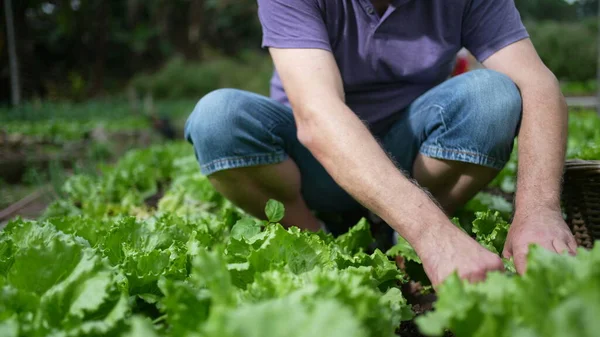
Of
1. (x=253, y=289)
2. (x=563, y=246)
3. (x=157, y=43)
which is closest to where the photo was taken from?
(x=253, y=289)

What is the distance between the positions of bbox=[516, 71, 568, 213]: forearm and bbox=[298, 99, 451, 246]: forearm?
36 centimetres

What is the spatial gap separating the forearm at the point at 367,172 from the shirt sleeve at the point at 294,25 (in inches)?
10.8

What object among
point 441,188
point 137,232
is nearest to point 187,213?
point 137,232

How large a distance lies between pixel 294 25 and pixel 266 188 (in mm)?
644

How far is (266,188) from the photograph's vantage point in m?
2.20

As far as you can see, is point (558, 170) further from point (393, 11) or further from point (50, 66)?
point (50, 66)

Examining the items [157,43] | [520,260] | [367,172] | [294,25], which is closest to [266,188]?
[294,25]

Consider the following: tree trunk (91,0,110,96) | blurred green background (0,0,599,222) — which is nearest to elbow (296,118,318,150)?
blurred green background (0,0,599,222)

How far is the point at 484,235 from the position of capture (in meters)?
1.70

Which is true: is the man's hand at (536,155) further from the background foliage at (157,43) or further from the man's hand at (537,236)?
the background foliage at (157,43)

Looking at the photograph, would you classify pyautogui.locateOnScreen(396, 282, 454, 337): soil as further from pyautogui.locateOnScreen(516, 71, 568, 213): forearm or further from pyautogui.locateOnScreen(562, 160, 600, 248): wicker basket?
pyautogui.locateOnScreen(562, 160, 600, 248): wicker basket

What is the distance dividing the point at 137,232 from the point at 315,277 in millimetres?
810

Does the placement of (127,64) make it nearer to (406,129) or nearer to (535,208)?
(406,129)

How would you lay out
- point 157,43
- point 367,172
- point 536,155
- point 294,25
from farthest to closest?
1. point 157,43
2. point 294,25
3. point 536,155
4. point 367,172
